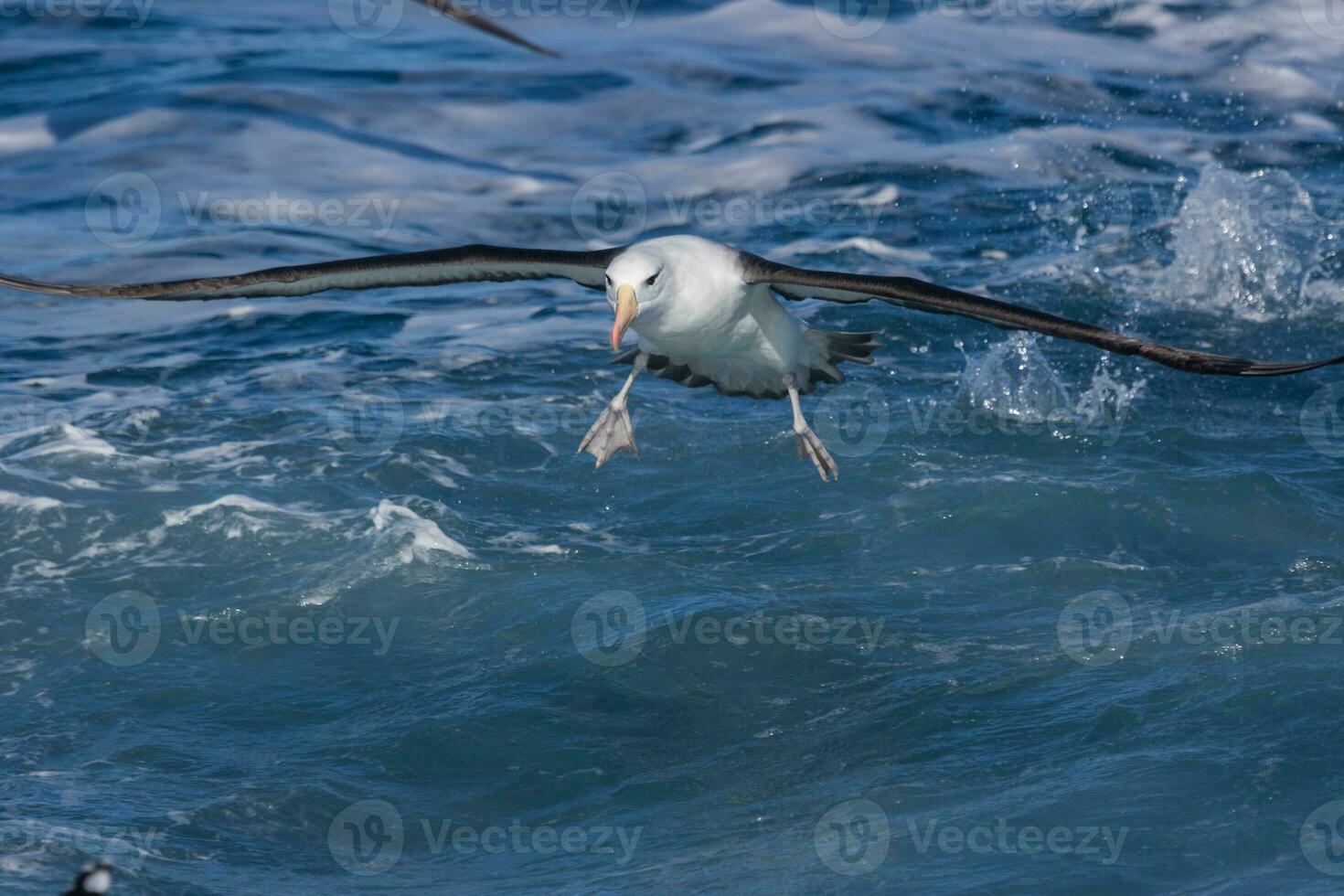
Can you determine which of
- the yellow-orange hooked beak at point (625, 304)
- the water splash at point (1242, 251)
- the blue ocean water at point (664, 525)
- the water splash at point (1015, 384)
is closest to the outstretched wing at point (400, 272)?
the yellow-orange hooked beak at point (625, 304)

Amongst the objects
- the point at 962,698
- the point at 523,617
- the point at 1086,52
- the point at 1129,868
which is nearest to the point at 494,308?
the point at 523,617

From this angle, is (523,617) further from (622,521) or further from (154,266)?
(154,266)

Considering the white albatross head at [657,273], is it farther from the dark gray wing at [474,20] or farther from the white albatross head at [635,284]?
the dark gray wing at [474,20]

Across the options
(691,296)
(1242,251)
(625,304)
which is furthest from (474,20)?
(1242,251)

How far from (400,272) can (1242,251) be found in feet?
38.4

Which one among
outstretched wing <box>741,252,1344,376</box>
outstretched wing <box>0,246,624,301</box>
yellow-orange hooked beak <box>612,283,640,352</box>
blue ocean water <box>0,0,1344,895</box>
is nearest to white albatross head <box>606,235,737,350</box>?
yellow-orange hooked beak <box>612,283,640,352</box>

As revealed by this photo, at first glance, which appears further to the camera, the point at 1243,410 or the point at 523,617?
the point at 1243,410

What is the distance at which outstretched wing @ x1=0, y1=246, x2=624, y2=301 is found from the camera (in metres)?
10.7

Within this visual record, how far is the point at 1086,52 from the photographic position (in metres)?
31.4

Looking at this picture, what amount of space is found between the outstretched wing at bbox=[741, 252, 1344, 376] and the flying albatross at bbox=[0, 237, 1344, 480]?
1 centimetres

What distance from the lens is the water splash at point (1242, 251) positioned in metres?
18.8

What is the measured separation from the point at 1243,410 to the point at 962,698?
6.50 metres

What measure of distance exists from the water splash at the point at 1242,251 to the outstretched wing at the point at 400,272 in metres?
9.66

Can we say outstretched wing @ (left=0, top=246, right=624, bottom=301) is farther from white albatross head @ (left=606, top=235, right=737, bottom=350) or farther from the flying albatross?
white albatross head @ (left=606, top=235, right=737, bottom=350)
